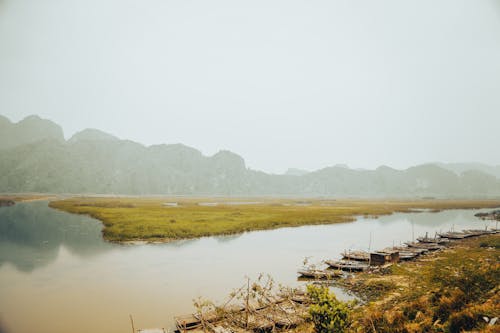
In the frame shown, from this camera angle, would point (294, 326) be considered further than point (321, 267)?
No

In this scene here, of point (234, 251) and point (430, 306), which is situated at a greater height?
point (430, 306)

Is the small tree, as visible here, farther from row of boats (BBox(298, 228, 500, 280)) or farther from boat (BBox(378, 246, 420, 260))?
boat (BBox(378, 246, 420, 260))

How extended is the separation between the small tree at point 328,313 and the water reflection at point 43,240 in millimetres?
25721

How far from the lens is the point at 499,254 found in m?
30.0

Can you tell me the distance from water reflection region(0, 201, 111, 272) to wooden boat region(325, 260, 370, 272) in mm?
23986

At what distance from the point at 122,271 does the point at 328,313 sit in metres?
20.5

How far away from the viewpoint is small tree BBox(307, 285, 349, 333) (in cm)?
1022

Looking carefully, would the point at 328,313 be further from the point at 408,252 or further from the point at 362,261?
the point at 408,252

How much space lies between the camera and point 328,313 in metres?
10.2

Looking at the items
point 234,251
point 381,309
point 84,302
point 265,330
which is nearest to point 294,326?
point 265,330

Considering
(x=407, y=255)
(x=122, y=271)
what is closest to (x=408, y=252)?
(x=407, y=255)

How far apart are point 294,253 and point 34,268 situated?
24.6 meters

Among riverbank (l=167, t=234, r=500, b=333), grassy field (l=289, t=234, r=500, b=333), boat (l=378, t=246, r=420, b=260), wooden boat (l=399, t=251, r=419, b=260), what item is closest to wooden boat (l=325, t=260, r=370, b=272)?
grassy field (l=289, t=234, r=500, b=333)

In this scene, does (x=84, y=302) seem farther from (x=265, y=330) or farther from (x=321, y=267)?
(x=321, y=267)
